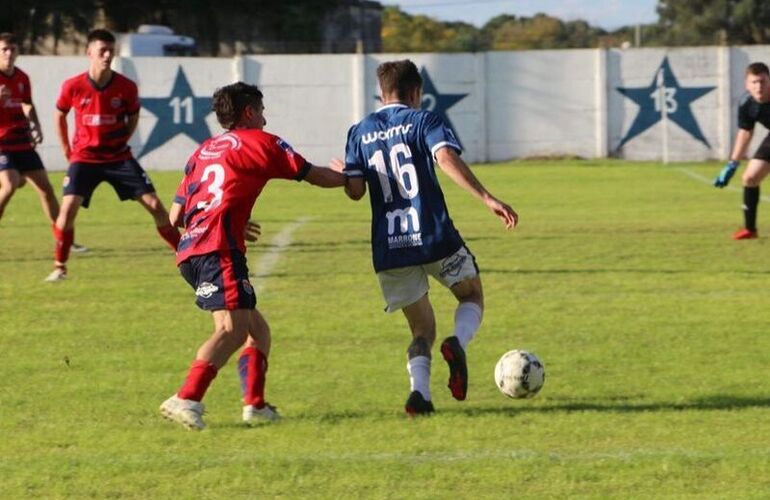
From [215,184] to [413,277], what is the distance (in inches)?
43.5

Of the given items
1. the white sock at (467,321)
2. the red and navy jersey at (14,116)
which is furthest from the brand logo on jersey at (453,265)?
the red and navy jersey at (14,116)

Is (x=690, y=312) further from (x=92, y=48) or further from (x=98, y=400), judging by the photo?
(x=92, y=48)

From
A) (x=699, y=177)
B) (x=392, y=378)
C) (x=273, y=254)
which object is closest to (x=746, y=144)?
(x=273, y=254)

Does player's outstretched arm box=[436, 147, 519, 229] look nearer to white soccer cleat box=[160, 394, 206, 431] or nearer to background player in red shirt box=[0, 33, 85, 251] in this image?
white soccer cleat box=[160, 394, 206, 431]

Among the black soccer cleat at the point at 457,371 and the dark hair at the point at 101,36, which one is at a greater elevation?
the dark hair at the point at 101,36

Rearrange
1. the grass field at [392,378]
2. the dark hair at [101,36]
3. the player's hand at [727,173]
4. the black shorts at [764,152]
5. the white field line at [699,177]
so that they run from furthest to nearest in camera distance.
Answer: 1. the white field line at [699,177]
2. the player's hand at [727,173]
3. the black shorts at [764,152]
4. the dark hair at [101,36]
5. the grass field at [392,378]

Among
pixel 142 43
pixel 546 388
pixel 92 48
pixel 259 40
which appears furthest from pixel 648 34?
pixel 546 388

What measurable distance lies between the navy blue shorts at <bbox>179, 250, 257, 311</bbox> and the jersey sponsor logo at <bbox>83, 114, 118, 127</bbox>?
235 inches

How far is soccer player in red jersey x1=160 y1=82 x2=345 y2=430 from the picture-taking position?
6730 mm

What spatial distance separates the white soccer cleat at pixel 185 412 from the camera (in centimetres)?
661

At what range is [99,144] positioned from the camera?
1256 cm

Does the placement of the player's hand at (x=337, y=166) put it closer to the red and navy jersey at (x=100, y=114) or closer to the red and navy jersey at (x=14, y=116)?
the red and navy jersey at (x=100, y=114)

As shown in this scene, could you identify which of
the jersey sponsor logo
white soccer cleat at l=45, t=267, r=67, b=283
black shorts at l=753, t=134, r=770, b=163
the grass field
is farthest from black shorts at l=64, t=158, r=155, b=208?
black shorts at l=753, t=134, r=770, b=163

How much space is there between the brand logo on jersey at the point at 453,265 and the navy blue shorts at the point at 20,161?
24.5 ft
